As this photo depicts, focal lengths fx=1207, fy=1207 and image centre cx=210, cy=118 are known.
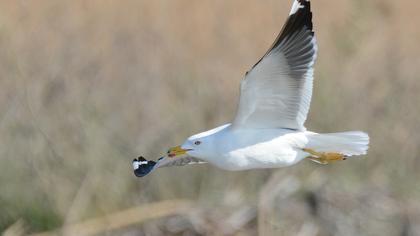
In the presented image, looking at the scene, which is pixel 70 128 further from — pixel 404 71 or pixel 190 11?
pixel 190 11

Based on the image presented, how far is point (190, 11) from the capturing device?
9.72m

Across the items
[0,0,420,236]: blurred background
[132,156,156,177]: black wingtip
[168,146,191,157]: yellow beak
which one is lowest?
[168,146,191,157]: yellow beak

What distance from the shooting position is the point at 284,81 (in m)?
4.50

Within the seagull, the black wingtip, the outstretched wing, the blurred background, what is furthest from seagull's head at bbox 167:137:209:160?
the blurred background

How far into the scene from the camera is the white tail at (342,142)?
14.8 ft

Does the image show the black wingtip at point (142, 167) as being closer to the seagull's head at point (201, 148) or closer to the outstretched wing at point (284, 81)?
the seagull's head at point (201, 148)

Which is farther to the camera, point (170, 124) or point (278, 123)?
point (170, 124)

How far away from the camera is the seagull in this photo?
4.34m

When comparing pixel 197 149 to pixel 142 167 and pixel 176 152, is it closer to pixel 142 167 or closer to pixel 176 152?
pixel 176 152

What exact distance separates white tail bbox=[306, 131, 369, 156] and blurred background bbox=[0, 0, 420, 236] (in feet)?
2.00

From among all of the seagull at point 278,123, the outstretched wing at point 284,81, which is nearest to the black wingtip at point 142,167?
the seagull at point 278,123

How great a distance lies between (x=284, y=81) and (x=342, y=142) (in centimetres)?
33

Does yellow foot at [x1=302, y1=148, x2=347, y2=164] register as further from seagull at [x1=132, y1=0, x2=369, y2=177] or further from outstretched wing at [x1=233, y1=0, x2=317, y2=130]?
outstretched wing at [x1=233, y1=0, x2=317, y2=130]

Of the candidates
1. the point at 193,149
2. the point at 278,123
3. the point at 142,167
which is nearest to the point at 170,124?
the point at 142,167
